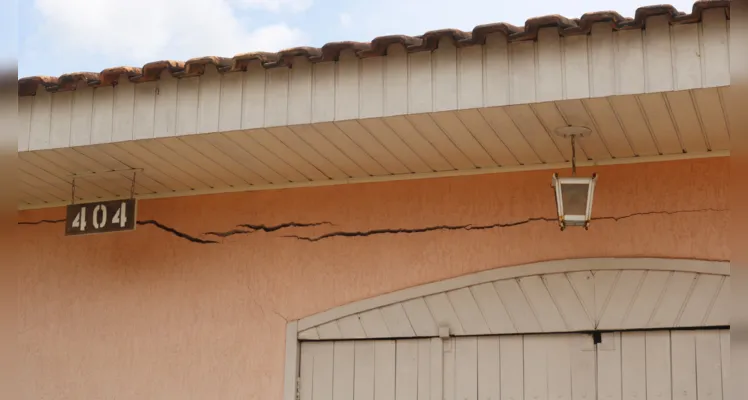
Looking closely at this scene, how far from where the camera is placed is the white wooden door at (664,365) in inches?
193

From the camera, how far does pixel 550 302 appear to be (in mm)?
5305

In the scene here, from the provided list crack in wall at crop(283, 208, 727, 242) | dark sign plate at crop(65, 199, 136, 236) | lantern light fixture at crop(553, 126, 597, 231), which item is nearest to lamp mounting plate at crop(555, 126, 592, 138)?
lantern light fixture at crop(553, 126, 597, 231)

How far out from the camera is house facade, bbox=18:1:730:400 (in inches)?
183

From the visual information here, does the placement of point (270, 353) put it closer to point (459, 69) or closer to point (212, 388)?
point (212, 388)

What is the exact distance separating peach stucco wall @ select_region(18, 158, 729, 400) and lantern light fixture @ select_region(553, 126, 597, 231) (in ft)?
1.42

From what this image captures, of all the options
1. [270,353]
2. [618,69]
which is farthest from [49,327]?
[618,69]

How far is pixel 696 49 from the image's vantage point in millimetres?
4285

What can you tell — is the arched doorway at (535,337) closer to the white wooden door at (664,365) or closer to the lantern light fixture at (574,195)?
the white wooden door at (664,365)

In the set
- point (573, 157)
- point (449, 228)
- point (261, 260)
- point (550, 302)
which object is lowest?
point (550, 302)

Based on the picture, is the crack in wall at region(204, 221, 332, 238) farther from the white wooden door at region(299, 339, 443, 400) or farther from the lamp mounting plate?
the lamp mounting plate

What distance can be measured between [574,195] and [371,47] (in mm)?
1366

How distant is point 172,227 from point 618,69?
11.0ft

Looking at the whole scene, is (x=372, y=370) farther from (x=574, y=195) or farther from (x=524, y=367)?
(x=574, y=195)

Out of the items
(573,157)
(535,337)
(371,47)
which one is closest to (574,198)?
(573,157)
